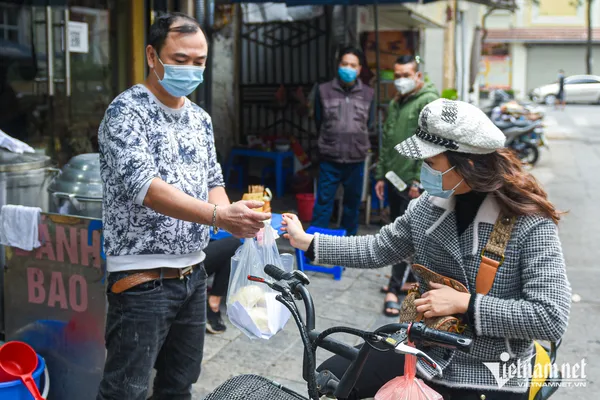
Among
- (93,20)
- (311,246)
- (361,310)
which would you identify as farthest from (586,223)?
(311,246)

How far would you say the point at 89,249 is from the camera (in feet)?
10.6

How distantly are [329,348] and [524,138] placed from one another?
13.6 meters

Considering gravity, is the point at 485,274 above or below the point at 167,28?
below

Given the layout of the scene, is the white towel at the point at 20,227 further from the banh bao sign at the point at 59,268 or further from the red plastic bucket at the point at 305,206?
the red plastic bucket at the point at 305,206

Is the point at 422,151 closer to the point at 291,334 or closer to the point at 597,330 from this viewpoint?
the point at 291,334

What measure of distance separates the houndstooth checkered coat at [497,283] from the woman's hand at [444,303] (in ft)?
0.16

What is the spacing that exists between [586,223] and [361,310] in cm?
474

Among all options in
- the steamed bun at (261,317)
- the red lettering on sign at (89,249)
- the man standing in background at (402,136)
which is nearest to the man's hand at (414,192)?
the man standing in background at (402,136)

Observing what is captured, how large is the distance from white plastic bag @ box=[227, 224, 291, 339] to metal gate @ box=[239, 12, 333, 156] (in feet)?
25.0

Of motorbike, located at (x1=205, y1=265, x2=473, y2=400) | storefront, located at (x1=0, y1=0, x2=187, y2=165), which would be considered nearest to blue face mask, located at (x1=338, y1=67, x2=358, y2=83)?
storefront, located at (x1=0, y1=0, x2=187, y2=165)

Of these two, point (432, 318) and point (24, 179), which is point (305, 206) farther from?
point (432, 318)

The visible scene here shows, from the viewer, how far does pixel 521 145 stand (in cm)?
1446

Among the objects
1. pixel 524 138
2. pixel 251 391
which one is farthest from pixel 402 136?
pixel 524 138

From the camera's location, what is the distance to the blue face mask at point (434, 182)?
226cm
